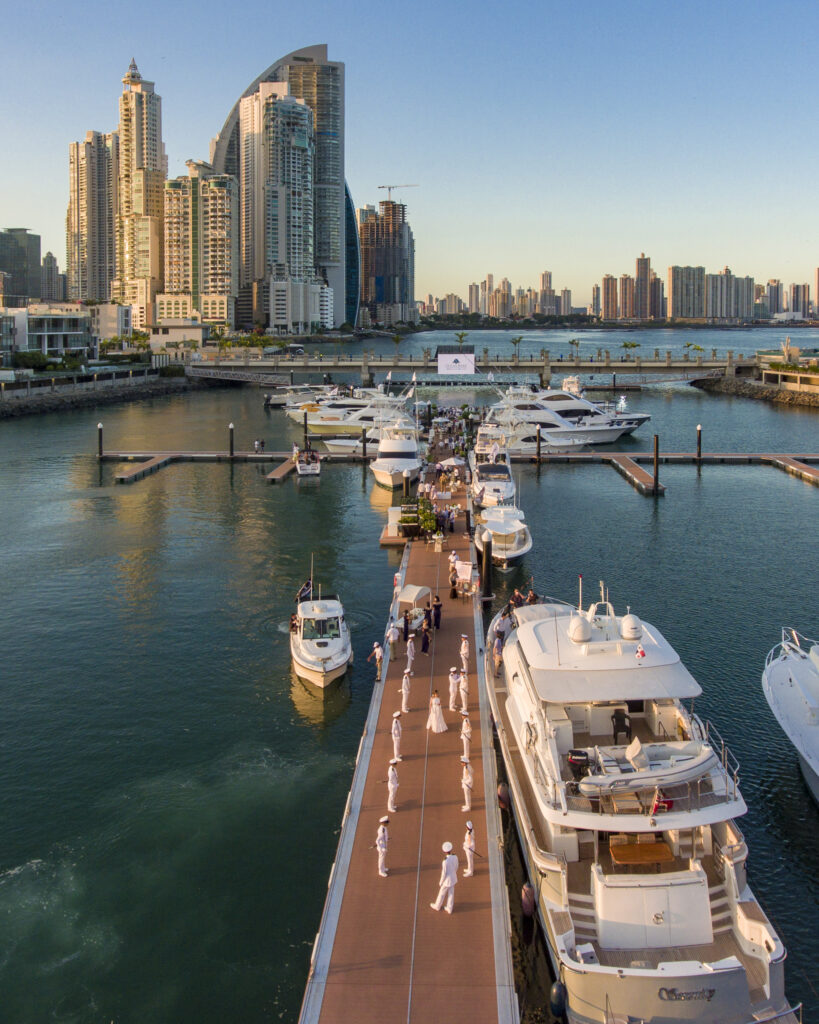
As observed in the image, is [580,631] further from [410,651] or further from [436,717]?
[410,651]

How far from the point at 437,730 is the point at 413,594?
27.0 ft

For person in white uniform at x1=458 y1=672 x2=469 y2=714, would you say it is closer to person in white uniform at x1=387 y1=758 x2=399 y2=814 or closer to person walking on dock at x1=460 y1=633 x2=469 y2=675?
person walking on dock at x1=460 y1=633 x2=469 y2=675

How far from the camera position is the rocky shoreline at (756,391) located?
97.1m

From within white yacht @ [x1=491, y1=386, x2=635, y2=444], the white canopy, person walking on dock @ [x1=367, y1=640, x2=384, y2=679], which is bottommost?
person walking on dock @ [x1=367, y1=640, x2=384, y2=679]

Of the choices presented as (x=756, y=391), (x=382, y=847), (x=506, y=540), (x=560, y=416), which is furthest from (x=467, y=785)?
(x=756, y=391)

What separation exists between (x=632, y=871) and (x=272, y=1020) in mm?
5376

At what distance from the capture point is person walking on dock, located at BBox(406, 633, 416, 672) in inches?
906

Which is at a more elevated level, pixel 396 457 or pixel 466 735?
pixel 396 457

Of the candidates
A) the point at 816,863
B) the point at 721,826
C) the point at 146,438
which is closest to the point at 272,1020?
the point at 721,826

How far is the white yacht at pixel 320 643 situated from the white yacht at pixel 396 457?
25.9m

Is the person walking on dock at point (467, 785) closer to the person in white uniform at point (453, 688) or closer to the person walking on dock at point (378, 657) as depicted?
the person in white uniform at point (453, 688)

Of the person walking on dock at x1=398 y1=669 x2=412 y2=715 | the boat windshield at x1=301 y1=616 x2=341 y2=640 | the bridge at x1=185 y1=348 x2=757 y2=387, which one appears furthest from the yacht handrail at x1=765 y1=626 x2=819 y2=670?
the bridge at x1=185 y1=348 x2=757 y2=387

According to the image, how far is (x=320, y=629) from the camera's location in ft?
82.2

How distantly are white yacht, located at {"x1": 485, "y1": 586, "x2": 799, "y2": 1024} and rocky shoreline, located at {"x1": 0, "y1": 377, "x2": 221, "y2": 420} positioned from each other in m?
81.1
